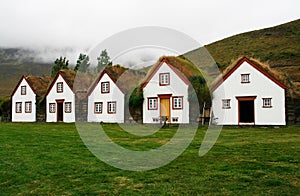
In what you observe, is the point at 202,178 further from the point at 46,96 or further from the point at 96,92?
the point at 46,96

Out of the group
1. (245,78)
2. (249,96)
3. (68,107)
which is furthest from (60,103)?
(249,96)

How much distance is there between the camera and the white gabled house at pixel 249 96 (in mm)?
28094

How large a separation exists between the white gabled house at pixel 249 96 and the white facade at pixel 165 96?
2959 mm

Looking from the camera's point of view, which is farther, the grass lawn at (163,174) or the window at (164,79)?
the window at (164,79)

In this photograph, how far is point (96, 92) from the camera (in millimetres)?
37844

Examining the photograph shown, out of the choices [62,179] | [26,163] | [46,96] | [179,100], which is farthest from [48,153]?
[46,96]

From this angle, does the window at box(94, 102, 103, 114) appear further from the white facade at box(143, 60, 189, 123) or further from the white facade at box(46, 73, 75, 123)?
the white facade at box(143, 60, 189, 123)

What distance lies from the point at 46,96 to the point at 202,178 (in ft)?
117

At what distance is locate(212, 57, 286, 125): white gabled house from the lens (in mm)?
28094

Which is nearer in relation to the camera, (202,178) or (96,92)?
(202,178)

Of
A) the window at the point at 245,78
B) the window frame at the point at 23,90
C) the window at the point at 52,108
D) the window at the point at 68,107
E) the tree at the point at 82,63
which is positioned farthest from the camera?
the tree at the point at 82,63

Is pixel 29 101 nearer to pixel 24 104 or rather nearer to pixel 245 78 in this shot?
pixel 24 104

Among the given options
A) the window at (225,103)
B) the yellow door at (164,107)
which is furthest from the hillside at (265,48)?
the window at (225,103)

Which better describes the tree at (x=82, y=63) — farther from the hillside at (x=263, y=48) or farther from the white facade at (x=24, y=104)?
the hillside at (x=263, y=48)
